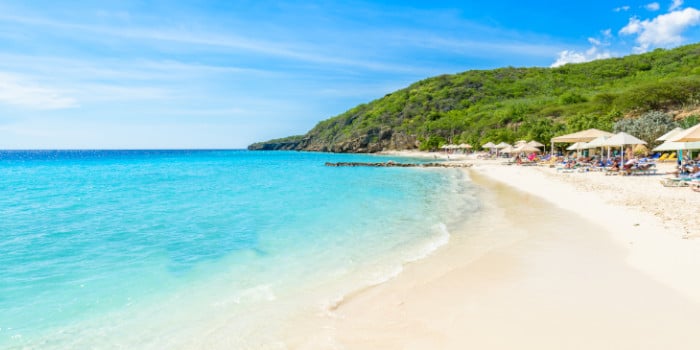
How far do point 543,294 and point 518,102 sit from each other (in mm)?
86246

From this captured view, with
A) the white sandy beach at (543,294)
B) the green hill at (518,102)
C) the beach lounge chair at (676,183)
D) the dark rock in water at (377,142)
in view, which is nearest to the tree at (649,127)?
the green hill at (518,102)

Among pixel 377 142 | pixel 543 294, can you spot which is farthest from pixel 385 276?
pixel 377 142

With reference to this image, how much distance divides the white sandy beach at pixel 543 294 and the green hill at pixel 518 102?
36.8 m

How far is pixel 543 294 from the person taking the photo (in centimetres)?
514

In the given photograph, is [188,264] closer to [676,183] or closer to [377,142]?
[676,183]

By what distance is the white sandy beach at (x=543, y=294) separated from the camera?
4.02 metres

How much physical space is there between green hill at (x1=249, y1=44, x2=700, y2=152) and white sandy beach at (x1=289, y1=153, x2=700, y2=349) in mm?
36803

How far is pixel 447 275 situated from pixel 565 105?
224 feet

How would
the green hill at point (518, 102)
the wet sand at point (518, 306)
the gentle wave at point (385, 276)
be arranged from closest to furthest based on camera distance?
the wet sand at point (518, 306)
the gentle wave at point (385, 276)
the green hill at point (518, 102)

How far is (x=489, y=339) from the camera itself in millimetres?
3977

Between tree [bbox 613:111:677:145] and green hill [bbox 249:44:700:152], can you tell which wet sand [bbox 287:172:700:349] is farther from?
green hill [bbox 249:44:700:152]

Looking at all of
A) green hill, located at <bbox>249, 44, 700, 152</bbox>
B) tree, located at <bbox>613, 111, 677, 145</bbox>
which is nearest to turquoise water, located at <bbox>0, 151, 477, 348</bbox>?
tree, located at <bbox>613, 111, 677, 145</bbox>

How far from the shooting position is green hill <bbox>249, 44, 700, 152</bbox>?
5006cm

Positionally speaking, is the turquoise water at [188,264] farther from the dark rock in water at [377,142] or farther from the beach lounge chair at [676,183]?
the dark rock in water at [377,142]
